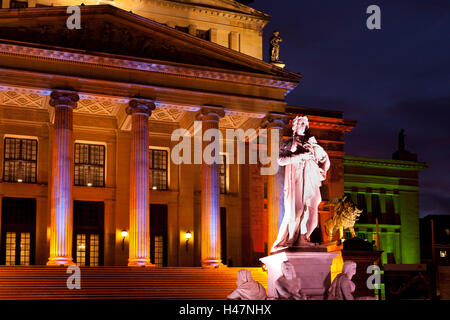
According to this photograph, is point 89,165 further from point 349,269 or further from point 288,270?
point 349,269

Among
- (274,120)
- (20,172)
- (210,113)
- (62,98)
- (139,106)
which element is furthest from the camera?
(20,172)

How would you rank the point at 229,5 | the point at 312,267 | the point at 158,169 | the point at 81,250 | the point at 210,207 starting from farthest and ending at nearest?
the point at 229,5, the point at 158,169, the point at 81,250, the point at 210,207, the point at 312,267

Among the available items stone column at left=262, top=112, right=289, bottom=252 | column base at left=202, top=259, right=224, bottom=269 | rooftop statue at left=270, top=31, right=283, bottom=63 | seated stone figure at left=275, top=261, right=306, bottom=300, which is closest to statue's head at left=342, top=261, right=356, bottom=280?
seated stone figure at left=275, top=261, right=306, bottom=300

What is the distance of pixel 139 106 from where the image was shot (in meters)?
37.1

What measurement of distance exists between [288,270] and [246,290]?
3.50ft

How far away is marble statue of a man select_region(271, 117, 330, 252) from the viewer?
15383 millimetres

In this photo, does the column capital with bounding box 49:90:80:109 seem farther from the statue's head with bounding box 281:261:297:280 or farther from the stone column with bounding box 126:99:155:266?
the statue's head with bounding box 281:261:297:280

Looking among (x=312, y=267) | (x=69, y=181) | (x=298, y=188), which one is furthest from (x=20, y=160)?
(x=312, y=267)

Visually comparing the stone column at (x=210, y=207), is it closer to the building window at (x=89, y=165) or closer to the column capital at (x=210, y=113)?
the column capital at (x=210, y=113)

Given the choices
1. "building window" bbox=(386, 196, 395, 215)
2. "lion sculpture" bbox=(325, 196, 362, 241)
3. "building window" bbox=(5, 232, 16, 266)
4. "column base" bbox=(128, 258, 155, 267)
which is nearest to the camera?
"column base" bbox=(128, 258, 155, 267)

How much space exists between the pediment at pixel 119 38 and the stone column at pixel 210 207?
2922 mm

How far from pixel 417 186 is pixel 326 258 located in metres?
46.3

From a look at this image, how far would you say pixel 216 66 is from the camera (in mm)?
38844
